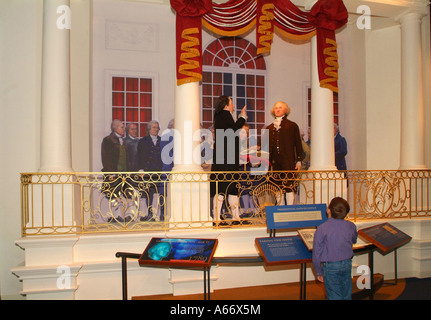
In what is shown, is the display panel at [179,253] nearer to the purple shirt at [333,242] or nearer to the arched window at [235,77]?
the purple shirt at [333,242]

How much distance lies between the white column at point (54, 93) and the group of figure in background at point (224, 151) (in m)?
1.73

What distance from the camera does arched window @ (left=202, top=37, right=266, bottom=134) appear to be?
9.48 meters

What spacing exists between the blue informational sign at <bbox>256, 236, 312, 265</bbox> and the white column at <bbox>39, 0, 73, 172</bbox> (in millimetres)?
3374

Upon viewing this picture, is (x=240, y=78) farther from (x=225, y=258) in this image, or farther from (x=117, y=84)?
(x=225, y=258)

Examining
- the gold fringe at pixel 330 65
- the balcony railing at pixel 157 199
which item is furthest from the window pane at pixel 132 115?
the gold fringe at pixel 330 65

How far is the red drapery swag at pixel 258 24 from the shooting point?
6.00 metres

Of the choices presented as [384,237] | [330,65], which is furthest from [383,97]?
[384,237]

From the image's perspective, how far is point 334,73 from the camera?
712 cm

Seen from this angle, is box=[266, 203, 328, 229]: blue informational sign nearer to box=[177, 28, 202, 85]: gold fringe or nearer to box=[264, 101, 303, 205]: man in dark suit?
box=[264, 101, 303, 205]: man in dark suit

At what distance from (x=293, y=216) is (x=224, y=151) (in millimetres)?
→ 1694

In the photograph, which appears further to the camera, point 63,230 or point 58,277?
point 63,230
